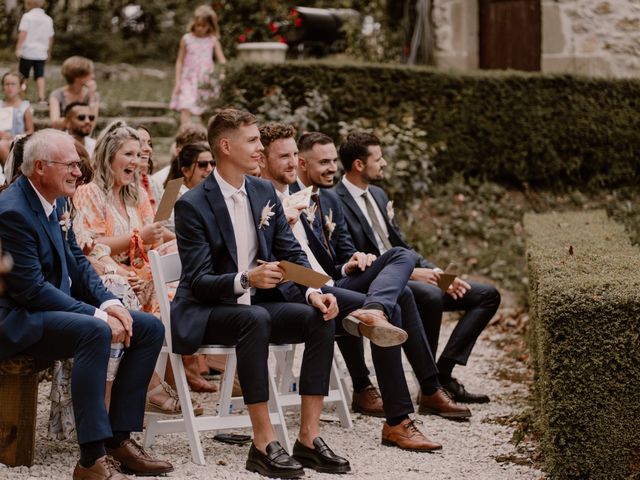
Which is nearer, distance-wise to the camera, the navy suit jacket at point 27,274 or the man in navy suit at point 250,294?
the navy suit jacket at point 27,274

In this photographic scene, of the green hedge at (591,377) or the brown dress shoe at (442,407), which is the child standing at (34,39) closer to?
the brown dress shoe at (442,407)

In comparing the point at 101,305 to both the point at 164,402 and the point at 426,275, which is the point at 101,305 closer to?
the point at 164,402

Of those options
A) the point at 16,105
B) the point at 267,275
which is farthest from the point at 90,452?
the point at 16,105

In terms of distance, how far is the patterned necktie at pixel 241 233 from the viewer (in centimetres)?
585

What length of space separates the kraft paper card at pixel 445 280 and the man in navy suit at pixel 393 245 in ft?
0.12

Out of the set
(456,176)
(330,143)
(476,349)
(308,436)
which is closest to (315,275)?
(308,436)

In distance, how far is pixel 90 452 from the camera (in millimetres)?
5062

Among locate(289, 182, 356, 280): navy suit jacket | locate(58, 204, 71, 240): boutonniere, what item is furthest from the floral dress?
locate(58, 204, 71, 240): boutonniere

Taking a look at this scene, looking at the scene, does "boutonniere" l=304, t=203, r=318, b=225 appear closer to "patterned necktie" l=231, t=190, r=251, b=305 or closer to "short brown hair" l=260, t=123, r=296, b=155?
"short brown hair" l=260, t=123, r=296, b=155

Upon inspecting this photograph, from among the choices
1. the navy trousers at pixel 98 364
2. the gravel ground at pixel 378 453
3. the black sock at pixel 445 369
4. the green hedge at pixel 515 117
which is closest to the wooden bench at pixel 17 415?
the gravel ground at pixel 378 453

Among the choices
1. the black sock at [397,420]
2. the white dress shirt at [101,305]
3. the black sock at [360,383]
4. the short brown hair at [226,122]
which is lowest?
the black sock at [360,383]

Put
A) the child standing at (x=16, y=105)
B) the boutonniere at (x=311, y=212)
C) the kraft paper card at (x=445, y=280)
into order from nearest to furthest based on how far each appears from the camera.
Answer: the boutonniere at (x=311, y=212), the kraft paper card at (x=445, y=280), the child standing at (x=16, y=105)

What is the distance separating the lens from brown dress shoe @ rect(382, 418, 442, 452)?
6105 millimetres

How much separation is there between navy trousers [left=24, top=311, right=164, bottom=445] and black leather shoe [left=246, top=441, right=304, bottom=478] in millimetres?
591
